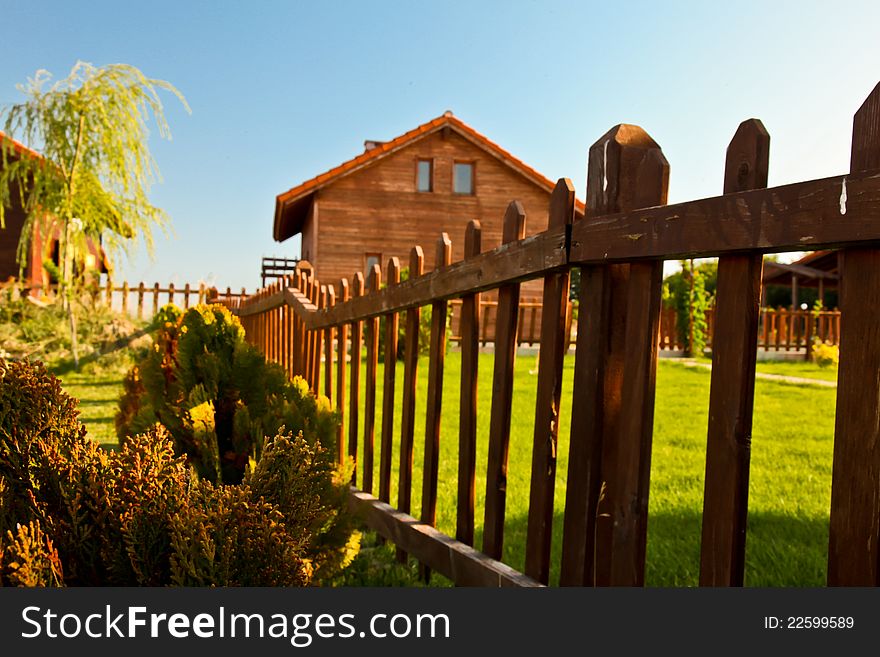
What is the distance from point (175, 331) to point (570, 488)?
250 cm

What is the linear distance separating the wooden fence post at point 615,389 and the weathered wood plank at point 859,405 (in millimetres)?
527

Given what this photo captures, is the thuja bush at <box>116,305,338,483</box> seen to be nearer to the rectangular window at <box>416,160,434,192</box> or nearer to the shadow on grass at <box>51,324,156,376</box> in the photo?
the shadow on grass at <box>51,324,156,376</box>

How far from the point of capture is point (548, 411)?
2.57 metres

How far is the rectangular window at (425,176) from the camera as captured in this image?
24009mm

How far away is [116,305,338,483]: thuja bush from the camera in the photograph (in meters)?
2.59

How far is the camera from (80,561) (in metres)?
1.83

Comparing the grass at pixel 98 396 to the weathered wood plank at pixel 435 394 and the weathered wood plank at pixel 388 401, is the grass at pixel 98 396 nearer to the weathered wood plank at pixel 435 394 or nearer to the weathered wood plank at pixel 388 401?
the weathered wood plank at pixel 388 401

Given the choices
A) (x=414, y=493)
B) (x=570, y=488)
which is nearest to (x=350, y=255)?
(x=414, y=493)

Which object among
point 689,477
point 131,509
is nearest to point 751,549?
point 689,477

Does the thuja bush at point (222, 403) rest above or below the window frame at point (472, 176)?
below

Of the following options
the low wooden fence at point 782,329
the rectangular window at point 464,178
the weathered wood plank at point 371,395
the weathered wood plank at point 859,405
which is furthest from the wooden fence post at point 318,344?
the rectangular window at point 464,178

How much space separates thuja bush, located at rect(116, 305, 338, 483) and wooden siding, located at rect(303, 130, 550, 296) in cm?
2018

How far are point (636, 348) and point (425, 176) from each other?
2268 centimetres

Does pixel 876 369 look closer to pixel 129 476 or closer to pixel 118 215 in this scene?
pixel 129 476
